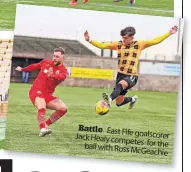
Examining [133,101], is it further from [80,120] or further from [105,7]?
[105,7]

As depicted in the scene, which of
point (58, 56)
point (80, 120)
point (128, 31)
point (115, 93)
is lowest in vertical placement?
point (80, 120)

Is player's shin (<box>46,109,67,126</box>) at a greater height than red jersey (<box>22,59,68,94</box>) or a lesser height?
lesser

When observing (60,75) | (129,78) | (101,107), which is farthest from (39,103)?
(129,78)

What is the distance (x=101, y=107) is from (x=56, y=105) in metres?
0.17

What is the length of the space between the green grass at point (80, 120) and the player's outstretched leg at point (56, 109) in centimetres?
2

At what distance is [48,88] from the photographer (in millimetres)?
1382

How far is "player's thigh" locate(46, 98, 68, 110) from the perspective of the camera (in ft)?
4.54

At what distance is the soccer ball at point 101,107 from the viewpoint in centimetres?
139

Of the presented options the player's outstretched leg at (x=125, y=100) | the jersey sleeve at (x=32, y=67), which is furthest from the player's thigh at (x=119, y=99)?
the jersey sleeve at (x=32, y=67)

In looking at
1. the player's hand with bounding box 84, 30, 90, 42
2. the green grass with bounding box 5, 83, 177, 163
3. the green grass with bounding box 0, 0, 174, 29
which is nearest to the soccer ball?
Result: the green grass with bounding box 5, 83, 177, 163

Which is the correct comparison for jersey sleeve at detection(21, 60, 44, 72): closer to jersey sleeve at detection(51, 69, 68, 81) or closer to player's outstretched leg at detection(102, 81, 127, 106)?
jersey sleeve at detection(51, 69, 68, 81)

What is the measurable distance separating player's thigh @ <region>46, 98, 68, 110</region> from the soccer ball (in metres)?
0.12

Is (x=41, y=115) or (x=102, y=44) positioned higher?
(x=102, y=44)

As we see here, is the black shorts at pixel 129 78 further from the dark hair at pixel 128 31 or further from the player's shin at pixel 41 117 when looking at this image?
the player's shin at pixel 41 117
